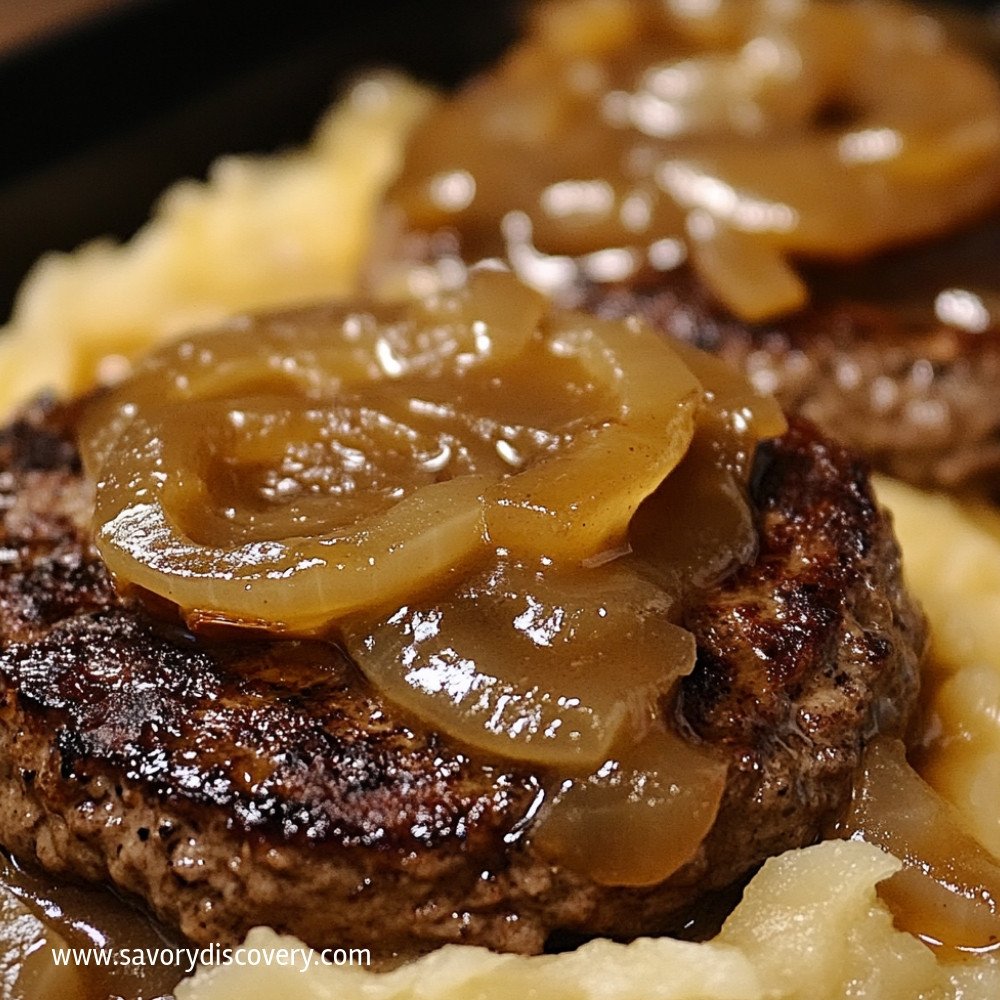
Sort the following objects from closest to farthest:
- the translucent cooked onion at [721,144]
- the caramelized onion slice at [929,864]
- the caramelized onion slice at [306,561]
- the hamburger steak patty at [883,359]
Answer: the caramelized onion slice at [306,561] → the caramelized onion slice at [929,864] → the hamburger steak patty at [883,359] → the translucent cooked onion at [721,144]

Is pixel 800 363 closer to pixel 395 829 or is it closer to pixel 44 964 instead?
pixel 395 829

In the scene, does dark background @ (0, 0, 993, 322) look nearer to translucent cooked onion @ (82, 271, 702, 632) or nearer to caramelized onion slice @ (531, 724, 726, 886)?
translucent cooked onion @ (82, 271, 702, 632)

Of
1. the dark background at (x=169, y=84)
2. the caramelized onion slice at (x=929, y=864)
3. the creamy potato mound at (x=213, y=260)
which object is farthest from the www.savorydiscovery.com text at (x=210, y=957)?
the dark background at (x=169, y=84)

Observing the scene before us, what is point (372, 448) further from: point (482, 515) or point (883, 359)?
point (883, 359)

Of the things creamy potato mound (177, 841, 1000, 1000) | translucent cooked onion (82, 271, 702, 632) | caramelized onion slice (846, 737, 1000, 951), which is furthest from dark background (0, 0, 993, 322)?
caramelized onion slice (846, 737, 1000, 951)

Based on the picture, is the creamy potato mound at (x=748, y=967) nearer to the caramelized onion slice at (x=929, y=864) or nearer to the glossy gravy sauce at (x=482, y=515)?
the caramelized onion slice at (x=929, y=864)

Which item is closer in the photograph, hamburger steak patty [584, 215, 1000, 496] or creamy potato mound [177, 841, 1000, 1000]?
creamy potato mound [177, 841, 1000, 1000]
